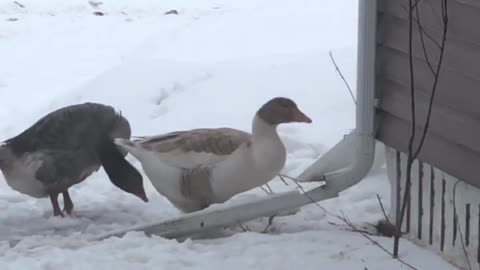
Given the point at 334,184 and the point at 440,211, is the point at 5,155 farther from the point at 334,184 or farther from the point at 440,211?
the point at 440,211

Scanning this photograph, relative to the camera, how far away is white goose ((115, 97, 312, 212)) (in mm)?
5637

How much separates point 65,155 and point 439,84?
2.42m

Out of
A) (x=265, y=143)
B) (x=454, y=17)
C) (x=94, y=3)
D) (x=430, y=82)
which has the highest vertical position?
(x=454, y=17)

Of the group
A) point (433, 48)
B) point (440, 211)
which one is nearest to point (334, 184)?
point (440, 211)

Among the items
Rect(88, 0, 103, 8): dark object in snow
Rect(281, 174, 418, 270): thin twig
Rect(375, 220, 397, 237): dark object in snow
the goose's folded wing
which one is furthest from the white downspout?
Rect(88, 0, 103, 8): dark object in snow

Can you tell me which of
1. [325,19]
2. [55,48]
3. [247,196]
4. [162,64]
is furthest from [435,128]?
[55,48]

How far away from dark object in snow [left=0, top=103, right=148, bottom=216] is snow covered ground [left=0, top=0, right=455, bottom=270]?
202 mm

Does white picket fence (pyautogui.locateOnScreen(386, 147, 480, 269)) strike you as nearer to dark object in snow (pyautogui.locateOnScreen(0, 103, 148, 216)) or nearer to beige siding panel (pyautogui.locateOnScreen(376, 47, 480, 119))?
beige siding panel (pyautogui.locateOnScreen(376, 47, 480, 119))

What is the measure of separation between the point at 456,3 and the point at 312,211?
5.65 feet

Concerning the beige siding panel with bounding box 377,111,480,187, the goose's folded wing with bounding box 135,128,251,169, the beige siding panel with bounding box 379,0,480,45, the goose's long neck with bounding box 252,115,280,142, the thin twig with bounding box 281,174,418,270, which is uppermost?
the beige siding panel with bounding box 379,0,480,45

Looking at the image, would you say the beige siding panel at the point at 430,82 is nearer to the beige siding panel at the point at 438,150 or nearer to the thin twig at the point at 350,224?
the beige siding panel at the point at 438,150

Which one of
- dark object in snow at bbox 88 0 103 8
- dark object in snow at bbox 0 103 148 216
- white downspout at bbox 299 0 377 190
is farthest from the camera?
dark object in snow at bbox 88 0 103 8

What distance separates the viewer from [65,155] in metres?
6.20

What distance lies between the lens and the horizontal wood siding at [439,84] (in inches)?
186
